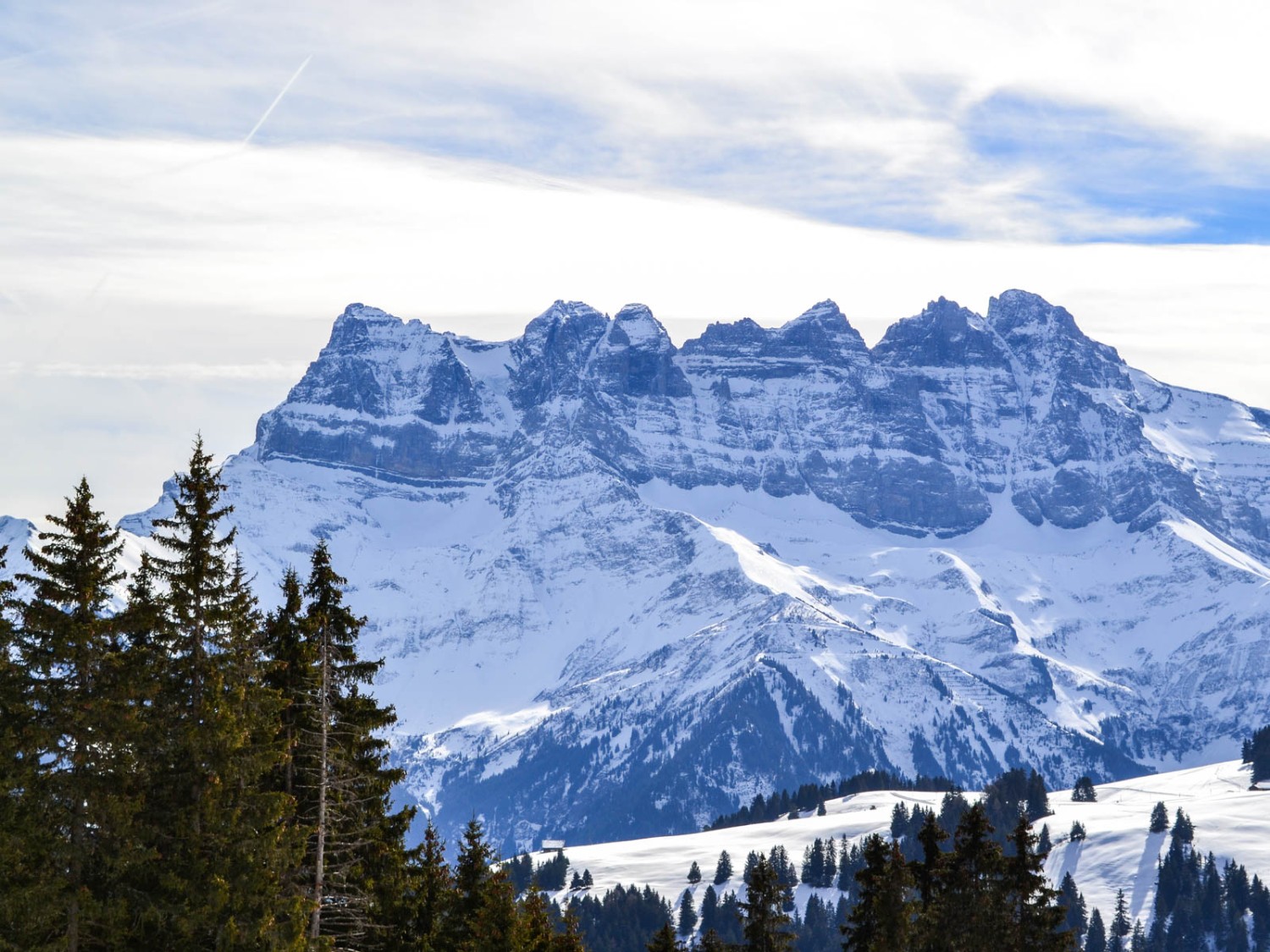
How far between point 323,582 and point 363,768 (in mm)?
5966

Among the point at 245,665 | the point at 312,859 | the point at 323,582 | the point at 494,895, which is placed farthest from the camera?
the point at 494,895

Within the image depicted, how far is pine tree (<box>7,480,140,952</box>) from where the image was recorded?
44188mm

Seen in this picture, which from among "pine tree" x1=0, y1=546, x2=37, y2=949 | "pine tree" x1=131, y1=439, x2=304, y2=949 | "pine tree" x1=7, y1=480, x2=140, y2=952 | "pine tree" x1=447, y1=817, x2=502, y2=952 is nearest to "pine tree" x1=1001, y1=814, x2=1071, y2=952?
"pine tree" x1=447, y1=817, x2=502, y2=952

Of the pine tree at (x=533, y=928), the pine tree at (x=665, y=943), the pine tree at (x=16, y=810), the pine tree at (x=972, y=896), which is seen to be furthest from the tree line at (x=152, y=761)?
the pine tree at (x=972, y=896)

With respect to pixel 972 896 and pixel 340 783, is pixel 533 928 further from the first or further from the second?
pixel 340 783

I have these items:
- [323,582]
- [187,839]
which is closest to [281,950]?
[187,839]

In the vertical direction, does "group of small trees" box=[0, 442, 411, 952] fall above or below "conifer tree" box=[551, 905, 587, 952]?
above

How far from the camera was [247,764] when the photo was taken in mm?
46500

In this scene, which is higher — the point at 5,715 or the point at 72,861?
the point at 5,715

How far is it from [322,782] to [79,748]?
24.0 feet

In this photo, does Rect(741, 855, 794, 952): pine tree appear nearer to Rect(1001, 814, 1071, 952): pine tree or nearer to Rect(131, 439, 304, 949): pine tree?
Rect(1001, 814, 1071, 952): pine tree

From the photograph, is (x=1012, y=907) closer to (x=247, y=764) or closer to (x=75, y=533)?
(x=247, y=764)

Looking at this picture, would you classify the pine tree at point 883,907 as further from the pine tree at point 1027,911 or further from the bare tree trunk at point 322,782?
the bare tree trunk at point 322,782

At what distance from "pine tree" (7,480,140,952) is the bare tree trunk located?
580 centimetres
